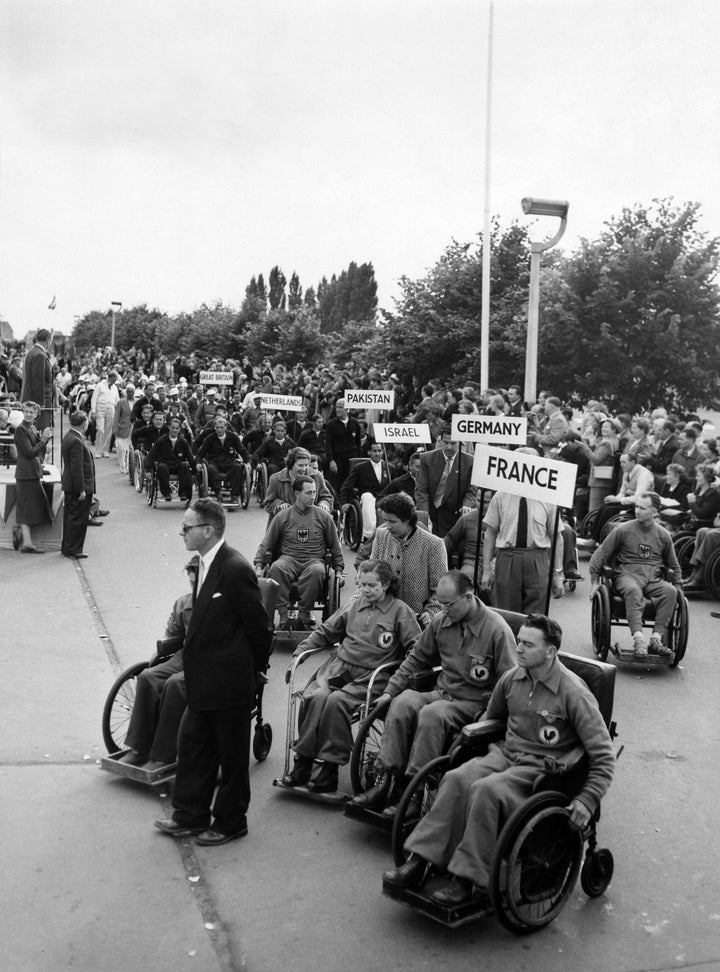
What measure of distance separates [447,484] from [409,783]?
21.3 feet

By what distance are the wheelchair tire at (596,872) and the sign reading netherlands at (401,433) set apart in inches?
361

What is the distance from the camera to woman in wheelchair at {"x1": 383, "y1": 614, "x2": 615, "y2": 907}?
524 centimetres

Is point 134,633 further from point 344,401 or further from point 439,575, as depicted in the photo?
point 344,401

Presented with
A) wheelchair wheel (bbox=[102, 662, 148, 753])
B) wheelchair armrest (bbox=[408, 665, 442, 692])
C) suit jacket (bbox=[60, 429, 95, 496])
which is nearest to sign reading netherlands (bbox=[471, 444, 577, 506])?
wheelchair armrest (bbox=[408, 665, 442, 692])

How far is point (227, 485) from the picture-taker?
18.6 meters

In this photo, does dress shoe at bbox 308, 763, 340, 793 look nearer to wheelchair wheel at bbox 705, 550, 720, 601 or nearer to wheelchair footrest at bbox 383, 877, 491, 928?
wheelchair footrest at bbox 383, 877, 491, 928

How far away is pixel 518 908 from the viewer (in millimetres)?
5172

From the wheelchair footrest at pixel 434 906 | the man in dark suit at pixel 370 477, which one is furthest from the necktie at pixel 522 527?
the man in dark suit at pixel 370 477

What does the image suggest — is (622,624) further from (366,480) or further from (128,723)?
(366,480)

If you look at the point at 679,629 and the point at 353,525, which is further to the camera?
the point at 353,525

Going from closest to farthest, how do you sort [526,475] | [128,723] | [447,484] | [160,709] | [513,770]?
[513,770] < [160,709] < [128,723] < [526,475] < [447,484]

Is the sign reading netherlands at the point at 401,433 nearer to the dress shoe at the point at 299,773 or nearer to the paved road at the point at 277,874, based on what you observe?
the paved road at the point at 277,874

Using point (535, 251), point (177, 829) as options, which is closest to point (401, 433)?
point (535, 251)

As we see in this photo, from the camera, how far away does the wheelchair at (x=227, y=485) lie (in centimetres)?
1823
